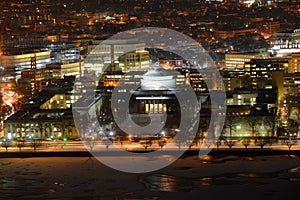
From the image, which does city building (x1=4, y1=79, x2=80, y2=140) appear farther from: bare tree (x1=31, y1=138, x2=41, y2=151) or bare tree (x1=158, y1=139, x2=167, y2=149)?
bare tree (x1=158, y1=139, x2=167, y2=149)

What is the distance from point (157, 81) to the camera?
1281 cm

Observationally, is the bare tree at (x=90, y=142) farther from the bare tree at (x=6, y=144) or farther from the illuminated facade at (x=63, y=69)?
the illuminated facade at (x=63, y=69)

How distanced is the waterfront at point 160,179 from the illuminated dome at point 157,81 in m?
3.97

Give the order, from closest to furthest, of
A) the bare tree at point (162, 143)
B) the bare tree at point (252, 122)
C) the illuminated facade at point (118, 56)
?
the bare tree at point (162, 143) < the bare tree at point (252, 122) < the illuminated facade at point (118, 56)

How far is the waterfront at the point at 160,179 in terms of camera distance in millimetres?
7254

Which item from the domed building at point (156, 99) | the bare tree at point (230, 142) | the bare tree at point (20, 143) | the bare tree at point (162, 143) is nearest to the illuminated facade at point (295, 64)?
the domed building at point (156, 99)

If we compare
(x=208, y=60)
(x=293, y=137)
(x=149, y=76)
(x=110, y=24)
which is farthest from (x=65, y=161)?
(x=110, y=24)

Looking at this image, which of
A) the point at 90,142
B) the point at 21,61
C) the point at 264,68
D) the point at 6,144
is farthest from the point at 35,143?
the point at 21,61

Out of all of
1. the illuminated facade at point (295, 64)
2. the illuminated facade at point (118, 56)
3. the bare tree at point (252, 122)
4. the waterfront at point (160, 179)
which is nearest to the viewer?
the waterfront at point (160, 179)

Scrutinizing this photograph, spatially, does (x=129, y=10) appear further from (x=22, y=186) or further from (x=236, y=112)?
(x=22, y=186)

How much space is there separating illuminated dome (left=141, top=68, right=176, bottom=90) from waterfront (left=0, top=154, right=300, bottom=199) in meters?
3.97

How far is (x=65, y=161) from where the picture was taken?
869cm

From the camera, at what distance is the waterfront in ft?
23.8

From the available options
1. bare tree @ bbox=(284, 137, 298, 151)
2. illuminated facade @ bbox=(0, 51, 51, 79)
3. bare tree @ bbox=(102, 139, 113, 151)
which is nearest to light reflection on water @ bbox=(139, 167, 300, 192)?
bare tree @ bbox=(284, 137, 298, 151)
